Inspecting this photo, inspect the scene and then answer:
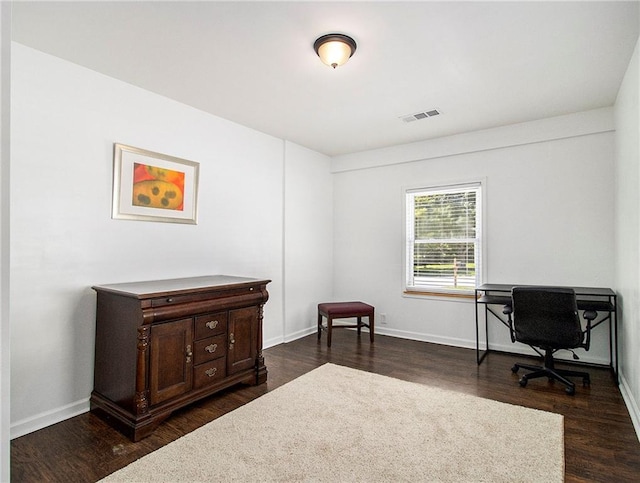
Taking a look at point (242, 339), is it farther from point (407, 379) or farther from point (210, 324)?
point (407, 379)

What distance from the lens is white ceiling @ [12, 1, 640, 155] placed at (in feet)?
7.06

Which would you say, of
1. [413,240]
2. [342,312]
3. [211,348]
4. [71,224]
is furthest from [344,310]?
[71,224]

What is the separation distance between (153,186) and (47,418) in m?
1.91

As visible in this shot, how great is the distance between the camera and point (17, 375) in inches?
95.5

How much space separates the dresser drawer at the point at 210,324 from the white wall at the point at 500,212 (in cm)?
275

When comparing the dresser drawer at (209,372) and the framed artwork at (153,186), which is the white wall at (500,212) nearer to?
the framed artwork at (153,186)

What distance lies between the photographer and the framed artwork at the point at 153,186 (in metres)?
3.00

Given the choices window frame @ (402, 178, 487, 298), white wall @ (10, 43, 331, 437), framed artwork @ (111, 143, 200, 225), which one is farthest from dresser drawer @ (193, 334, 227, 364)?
window frame @ (402, 178, 487, 298)

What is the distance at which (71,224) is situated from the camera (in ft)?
8.87

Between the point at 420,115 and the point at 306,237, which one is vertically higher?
the point at 420,115

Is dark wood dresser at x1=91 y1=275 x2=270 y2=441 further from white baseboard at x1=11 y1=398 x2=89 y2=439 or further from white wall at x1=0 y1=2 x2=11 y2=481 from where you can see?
white wall at x1=0 y1=2 x2=11 y2=481

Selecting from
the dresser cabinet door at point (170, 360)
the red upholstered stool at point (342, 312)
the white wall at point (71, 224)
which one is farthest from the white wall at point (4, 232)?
the red upholstered stool at point (342, 312)

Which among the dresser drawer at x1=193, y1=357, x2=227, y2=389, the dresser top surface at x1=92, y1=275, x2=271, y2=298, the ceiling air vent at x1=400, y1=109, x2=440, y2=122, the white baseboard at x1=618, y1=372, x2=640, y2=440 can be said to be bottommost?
the white baseboard at x1=618, y1=372, x2=640, y2=440

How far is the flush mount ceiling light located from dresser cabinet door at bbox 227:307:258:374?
2.11 m
